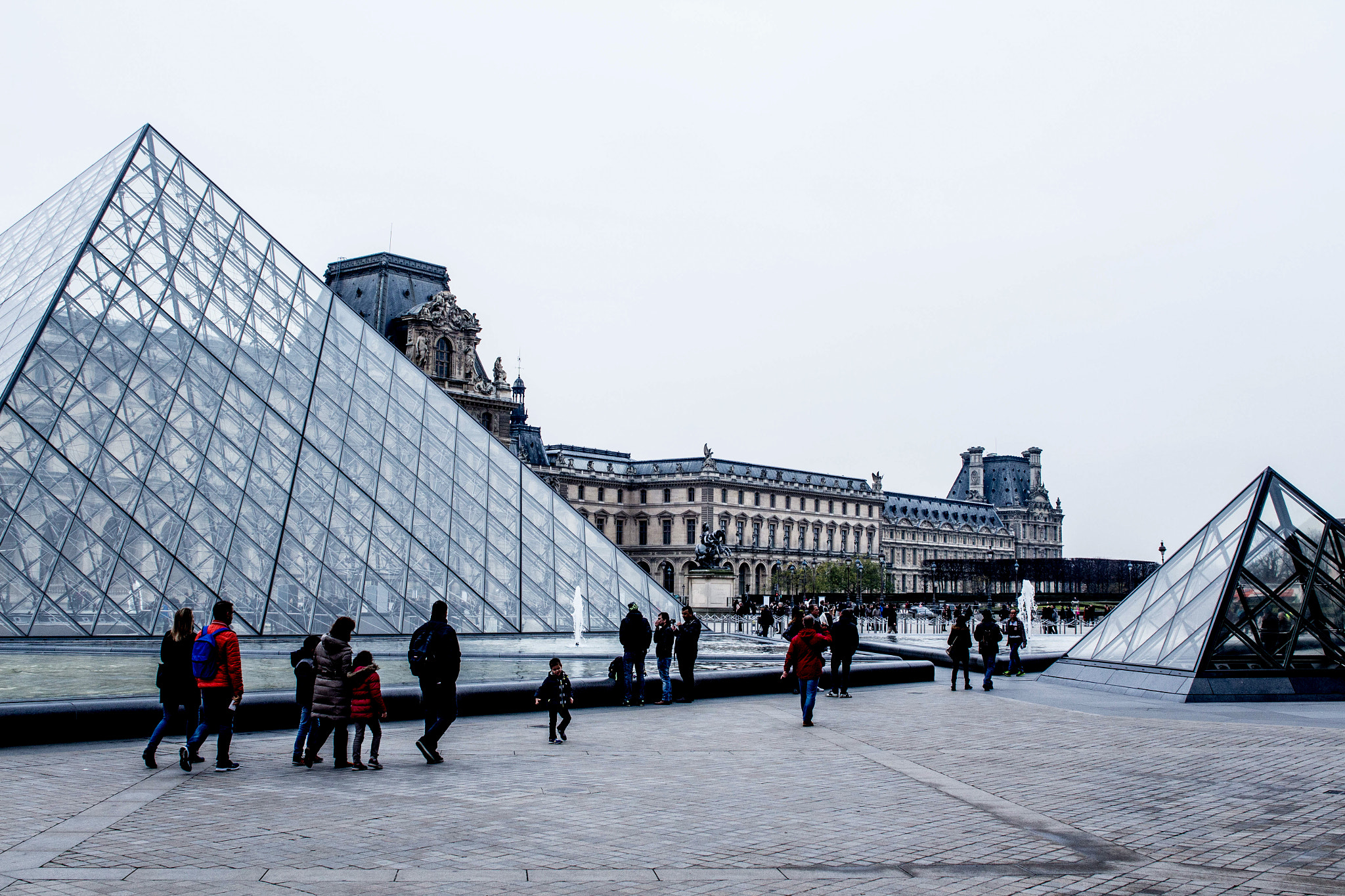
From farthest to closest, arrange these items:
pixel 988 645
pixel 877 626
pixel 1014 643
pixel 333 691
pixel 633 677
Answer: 1. pixel 877 626
2. pixel 1014 643
3. pixel 988 645
4. pixel 633 677
5. pixel 333 691

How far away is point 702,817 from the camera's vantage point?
7.33 m

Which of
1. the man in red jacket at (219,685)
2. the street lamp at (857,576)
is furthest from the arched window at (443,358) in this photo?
the man in red jacket at (219,685)

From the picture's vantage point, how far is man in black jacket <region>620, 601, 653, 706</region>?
46.9 ft

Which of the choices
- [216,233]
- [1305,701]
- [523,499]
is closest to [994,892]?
[1305,701]

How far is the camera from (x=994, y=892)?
18.2 feet

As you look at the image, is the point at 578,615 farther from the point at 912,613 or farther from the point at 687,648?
the point at 912,613

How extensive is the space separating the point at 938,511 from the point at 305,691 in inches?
6029

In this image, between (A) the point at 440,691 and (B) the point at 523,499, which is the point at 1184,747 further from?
(B) the point at 523,499

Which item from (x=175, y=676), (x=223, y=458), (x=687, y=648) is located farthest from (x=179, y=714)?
(x=223, y=458)

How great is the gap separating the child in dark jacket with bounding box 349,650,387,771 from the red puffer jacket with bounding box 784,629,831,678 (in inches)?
195

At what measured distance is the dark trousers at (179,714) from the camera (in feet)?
29.4

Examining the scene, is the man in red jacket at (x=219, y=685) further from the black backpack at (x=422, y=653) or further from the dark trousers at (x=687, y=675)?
the dark trousers at (x=687, y=675)

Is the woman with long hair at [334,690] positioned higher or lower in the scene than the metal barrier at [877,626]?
lower

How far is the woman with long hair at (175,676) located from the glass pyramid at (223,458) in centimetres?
849
